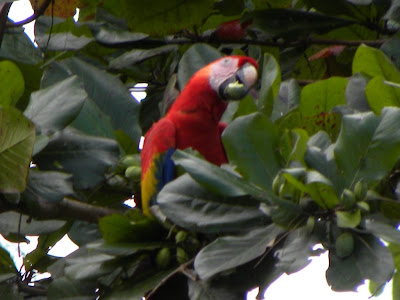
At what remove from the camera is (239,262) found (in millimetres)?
1066

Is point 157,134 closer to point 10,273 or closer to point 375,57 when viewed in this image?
point 10,273

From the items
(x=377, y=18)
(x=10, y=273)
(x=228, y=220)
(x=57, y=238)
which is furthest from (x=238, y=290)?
(x=377, y=18)

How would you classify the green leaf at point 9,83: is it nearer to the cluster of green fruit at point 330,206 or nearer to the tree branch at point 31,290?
the tree branch at point 31,290

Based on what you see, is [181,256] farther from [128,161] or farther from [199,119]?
[199,119]

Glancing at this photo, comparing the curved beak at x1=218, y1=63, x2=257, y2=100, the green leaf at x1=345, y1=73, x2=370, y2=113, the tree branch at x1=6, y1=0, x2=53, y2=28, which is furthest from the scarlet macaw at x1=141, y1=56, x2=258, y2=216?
the green leaf at x1=345, y1=73, x2=370, y2=113

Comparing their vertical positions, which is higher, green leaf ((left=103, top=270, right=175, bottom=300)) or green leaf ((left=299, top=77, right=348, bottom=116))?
green leaf ((left=299, top=77, right=348, bottom=116))

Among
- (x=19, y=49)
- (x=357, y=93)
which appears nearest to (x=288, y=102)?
(x=357, y=93)

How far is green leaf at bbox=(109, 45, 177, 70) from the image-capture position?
1.91m

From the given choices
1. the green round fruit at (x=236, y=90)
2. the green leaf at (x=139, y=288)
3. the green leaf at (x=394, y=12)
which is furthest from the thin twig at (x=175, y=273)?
the green leaf at (x=394, y=12)

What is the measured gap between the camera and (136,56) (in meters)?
1.92

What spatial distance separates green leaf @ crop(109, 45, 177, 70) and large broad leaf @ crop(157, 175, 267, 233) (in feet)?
2.60

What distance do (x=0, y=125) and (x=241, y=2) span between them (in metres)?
0.89

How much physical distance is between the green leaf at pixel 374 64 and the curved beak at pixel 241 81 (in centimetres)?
50

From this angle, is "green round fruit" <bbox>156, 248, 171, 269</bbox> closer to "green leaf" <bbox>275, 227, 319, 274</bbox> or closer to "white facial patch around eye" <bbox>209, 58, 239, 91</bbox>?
"green leaf" <bbox>275, 227, 319, 274</bbox>
